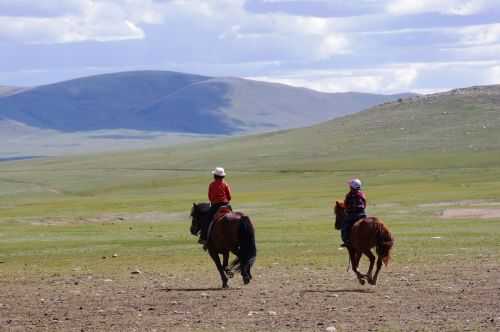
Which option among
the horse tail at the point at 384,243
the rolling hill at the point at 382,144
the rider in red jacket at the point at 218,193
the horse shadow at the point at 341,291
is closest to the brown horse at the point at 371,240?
the horse tail at the point at 384,243

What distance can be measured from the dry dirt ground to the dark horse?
360mm

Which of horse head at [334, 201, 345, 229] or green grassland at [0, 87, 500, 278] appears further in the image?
green grassland at [0, 87, 500, 278]

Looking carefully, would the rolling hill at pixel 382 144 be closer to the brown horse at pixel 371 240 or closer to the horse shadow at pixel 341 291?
the brown horse at pixel 371 240

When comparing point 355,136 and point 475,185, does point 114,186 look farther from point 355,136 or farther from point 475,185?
point 355,136

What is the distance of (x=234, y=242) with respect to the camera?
66.5 feet

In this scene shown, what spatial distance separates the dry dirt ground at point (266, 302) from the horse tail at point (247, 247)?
18.8 inches

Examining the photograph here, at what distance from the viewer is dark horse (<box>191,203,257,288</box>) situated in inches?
786

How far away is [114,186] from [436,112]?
70.5m

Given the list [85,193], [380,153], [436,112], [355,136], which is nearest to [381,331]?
[85,193]

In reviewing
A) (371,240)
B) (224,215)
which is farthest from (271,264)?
(371,240)

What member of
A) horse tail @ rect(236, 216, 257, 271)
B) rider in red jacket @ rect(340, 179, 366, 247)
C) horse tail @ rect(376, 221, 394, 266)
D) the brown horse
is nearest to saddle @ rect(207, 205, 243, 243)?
horse tail @ rect(236, 216, 257, 271)

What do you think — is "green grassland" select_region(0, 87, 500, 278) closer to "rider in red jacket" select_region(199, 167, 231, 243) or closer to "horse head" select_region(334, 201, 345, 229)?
"horse head" select_region(334, 201, 345, 229)

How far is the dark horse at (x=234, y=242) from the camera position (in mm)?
19953

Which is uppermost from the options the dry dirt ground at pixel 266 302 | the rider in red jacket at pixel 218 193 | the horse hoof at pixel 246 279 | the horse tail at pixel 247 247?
the rider in red jacket at pixel 218 193
